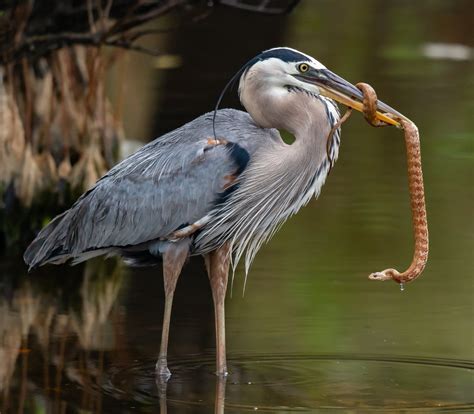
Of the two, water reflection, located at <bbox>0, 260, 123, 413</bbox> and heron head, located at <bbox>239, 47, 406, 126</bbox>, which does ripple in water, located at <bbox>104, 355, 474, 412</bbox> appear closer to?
water reflection, located at <bbox>0, 260, 123, 413</bbox>

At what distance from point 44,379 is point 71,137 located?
11.9 feet

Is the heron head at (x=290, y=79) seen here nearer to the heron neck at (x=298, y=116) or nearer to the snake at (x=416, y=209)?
the heron neck at (x=298, y=116)

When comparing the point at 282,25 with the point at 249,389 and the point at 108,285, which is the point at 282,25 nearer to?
the point at 108,285

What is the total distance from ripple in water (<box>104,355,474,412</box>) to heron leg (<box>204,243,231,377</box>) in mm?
87

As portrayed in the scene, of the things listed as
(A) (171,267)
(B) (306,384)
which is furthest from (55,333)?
(B) (306,384)

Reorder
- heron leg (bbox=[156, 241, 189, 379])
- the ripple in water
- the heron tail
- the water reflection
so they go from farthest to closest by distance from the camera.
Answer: the heron tail, heron leg (bbox=[156, 241, 189, 379]), the water reflection, the ripple in water

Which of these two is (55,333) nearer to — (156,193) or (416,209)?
(156,193)

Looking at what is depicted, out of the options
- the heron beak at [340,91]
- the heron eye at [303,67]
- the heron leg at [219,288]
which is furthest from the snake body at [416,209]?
the heron leg at [219,288]

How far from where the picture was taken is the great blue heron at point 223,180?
24.3 feet

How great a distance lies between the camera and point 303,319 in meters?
8.34

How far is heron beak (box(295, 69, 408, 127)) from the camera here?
693 centimetres

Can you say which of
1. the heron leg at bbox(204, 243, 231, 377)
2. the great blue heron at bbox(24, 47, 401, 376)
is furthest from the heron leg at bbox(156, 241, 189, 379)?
the heron leg at bbox(204, 243, 231, 377)

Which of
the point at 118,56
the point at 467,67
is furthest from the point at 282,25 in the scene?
the point at 118,56

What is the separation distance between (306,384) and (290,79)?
1522mm
